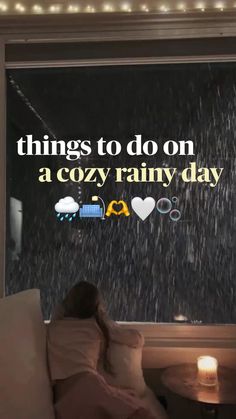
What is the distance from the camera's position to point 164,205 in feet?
7.96

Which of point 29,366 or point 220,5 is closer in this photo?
point 29,366

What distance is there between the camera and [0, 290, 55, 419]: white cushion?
1.47 m

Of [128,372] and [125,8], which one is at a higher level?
[125,8]

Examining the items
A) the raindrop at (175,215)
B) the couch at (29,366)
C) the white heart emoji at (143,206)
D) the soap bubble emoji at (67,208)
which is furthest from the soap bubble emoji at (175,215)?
the couch at (29,366)

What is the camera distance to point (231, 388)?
6.01 feet

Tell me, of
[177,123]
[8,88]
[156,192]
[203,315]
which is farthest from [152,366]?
[8,88]

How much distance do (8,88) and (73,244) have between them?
3.57 ft

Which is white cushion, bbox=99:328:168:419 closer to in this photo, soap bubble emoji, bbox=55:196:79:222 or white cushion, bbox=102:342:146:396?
white cushion, bbox=102:342:146:396

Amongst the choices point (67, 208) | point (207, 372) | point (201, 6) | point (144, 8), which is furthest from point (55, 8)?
point (207, 372)

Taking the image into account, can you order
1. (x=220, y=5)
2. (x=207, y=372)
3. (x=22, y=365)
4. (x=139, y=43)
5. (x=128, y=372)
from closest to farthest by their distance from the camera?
(x=22, y=365) < (x=128, y=372) < (x=207, y=372) < (x=220, y=5) < (x=139, y=43)

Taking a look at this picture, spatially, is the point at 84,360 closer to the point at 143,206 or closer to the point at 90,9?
the point at 143,206

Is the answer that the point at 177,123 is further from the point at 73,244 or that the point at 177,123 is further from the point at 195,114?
the point at 73,244

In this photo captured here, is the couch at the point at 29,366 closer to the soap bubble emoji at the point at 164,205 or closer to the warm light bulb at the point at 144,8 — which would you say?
the soap bubble emoji at the point at 164,205

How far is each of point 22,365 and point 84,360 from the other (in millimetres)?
267
